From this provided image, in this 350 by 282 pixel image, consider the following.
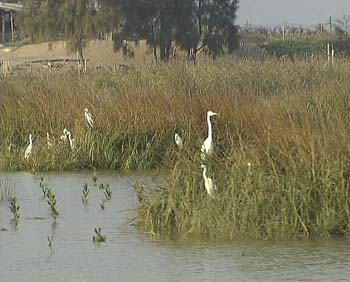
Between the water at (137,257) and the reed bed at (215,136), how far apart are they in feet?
0.81

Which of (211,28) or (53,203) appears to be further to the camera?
(211,28)

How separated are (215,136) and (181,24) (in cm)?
2342

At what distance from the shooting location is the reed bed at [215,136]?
787cm

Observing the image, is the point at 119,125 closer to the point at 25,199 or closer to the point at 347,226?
the point at 25,199

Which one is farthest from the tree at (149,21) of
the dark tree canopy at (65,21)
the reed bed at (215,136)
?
the reed bed at (215,136)

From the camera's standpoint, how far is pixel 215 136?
12398 mm

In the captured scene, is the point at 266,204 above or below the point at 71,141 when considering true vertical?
above

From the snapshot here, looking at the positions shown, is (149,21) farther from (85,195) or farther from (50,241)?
(50,241)

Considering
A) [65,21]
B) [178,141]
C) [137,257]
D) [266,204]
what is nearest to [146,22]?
[65,21]

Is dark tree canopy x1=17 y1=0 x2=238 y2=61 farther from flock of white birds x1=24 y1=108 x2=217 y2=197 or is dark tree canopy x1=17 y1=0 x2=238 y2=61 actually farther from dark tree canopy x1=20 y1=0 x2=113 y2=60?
flock of white birds x1=24 y1=108 x2=217 y2=197

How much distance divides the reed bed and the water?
0.81ft

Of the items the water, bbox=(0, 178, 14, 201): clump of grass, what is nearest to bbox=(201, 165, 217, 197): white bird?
the water

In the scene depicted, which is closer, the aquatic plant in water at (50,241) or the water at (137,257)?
the water at (137,257)

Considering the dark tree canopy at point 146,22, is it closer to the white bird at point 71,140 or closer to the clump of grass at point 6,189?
the white bird at point 71,140
